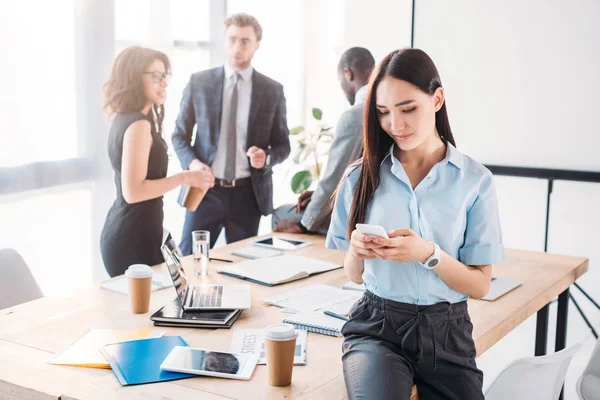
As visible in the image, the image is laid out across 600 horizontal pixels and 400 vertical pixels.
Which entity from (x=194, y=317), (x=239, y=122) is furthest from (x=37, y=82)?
(x=194, y=317)

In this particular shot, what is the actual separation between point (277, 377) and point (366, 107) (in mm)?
683

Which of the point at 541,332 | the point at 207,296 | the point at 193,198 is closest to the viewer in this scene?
the point at 207,296

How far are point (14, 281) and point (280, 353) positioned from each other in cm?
132

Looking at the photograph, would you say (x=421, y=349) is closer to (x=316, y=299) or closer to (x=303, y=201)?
(x=316, y=299)

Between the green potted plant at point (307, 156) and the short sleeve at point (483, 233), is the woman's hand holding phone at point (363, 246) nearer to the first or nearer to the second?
the short sleeve at point (483, 233)

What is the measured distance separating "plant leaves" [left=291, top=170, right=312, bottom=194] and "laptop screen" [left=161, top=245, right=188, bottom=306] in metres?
2.52

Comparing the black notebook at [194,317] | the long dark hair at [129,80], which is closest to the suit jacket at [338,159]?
the long dark hair at [129,80]

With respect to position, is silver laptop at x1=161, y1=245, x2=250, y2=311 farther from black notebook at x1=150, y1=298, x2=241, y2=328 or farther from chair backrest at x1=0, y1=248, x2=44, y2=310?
chair backrest at x1=0, y1=248, x2=44, y2=310

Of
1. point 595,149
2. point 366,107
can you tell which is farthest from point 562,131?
point 366,107

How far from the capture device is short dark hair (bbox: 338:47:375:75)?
327cm

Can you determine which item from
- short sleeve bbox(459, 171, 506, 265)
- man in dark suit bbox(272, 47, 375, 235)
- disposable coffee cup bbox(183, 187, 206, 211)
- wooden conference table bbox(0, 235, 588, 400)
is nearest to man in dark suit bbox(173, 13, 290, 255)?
man in dark suit bbox(272, 47, 375, 235)

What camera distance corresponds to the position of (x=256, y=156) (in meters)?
3.58

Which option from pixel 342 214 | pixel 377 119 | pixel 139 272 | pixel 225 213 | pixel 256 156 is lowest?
pixel 225 213

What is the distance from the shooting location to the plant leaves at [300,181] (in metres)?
4.53
